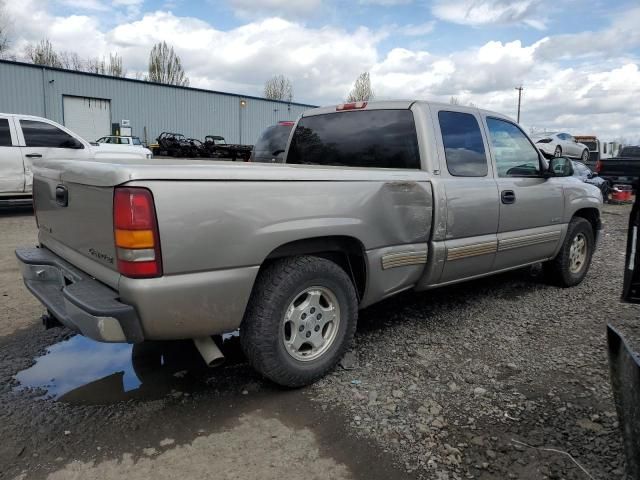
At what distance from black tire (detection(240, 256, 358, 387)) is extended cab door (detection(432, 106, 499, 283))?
3.65 feet

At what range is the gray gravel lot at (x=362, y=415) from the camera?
239 centimetres

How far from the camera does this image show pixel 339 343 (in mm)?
3207

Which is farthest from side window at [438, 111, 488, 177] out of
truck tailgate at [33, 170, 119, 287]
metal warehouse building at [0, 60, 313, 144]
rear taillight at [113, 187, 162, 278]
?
metal warehouse building at [0, 60, 313, 144]

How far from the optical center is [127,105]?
31547 mm

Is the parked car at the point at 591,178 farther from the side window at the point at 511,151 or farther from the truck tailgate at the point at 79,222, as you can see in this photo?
the truck tailgate at the point at 79,222

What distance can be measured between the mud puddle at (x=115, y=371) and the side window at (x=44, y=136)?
689 cm

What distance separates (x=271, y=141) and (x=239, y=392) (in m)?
7.49

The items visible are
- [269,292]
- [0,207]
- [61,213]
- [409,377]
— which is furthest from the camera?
[0,207]

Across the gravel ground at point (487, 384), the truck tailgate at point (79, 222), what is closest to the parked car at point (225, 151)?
the gravel ground at point (487, 384)

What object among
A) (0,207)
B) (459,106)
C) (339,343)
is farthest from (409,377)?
(0,207)

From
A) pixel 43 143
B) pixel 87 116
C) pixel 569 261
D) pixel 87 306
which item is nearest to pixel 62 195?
pixel 87 306

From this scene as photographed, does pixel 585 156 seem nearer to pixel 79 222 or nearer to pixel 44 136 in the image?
pixel 44 136

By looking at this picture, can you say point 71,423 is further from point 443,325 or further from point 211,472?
point 443,325

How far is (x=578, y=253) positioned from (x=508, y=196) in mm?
1852
